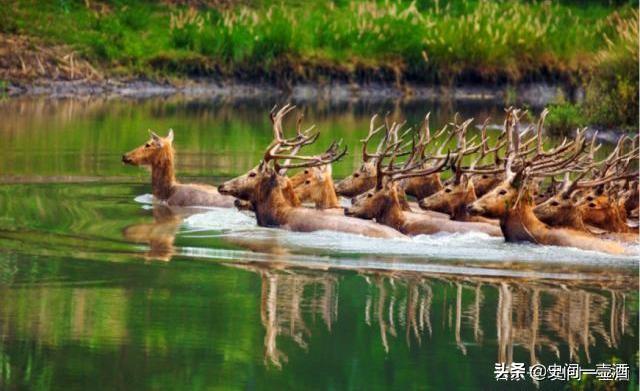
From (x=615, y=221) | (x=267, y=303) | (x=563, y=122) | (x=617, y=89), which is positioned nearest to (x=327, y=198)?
(x=615, y=221)

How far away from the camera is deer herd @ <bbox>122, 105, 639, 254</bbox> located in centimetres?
1739

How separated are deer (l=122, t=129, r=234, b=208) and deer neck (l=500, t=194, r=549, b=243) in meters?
4.27

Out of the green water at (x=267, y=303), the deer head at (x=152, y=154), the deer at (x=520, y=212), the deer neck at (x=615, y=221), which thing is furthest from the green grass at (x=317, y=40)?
the deer at (x=520, y=212)

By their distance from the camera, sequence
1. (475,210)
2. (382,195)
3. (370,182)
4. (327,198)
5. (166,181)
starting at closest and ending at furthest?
1. (475,210)
2. (382,195)
3. (327,198)
4. (370,182)
5. (166,181)

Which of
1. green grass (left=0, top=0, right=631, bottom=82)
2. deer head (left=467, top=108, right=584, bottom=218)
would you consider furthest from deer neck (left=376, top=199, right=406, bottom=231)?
green grass (left=0, top=0, right=631, bottom=82)

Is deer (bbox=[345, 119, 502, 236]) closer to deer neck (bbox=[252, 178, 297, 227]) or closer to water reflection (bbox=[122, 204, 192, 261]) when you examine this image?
deer neck (bbox=[252, 178, 297, 227])

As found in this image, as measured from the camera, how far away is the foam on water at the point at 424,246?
16.6 metres

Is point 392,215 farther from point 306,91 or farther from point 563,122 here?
point 306,91

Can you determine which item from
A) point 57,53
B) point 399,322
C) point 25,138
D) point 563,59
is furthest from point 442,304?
point 563,59

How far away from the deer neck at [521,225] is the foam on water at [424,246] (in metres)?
0.10

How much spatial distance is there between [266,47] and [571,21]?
8.81m

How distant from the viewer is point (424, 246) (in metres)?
17.1

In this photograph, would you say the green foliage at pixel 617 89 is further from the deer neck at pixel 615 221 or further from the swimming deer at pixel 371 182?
the deer neck at pixel 615 221

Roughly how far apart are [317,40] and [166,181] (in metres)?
22.2
